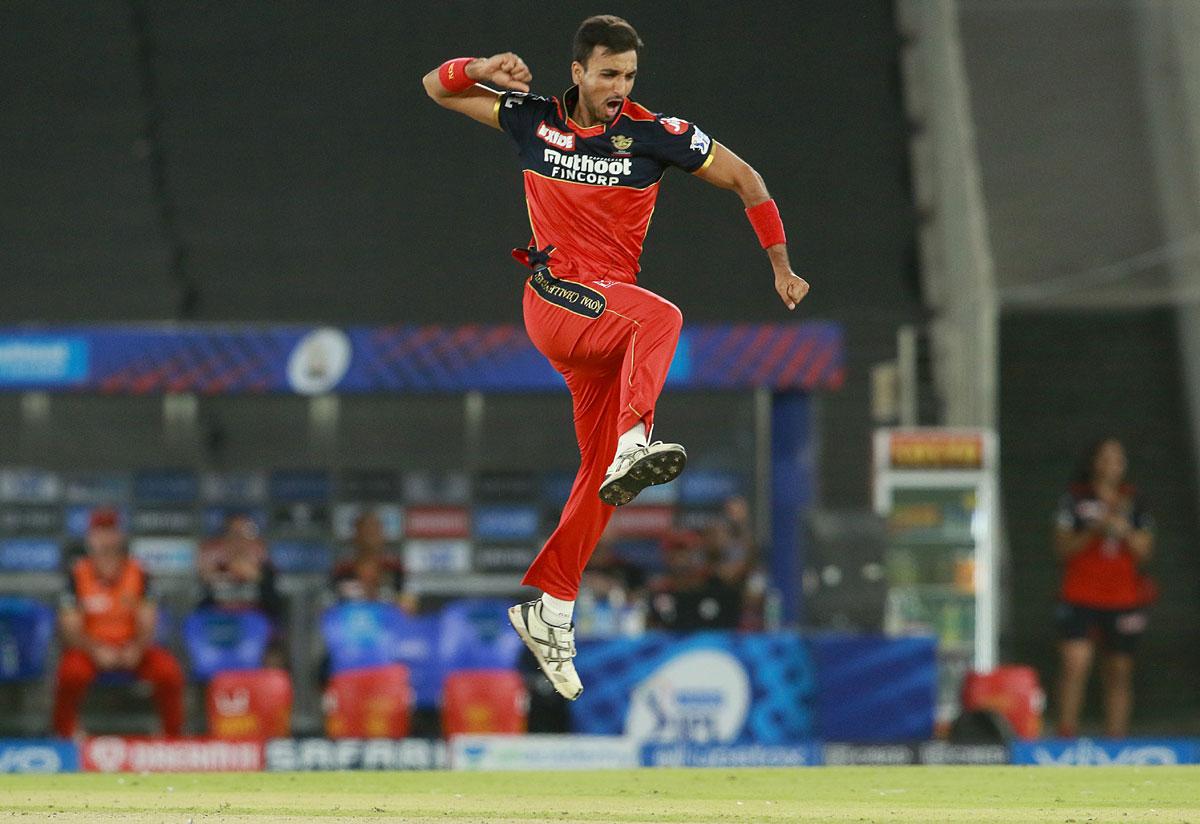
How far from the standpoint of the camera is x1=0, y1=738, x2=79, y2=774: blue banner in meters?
9.55

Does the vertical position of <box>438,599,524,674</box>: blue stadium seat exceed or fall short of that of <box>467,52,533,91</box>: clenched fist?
it falls short

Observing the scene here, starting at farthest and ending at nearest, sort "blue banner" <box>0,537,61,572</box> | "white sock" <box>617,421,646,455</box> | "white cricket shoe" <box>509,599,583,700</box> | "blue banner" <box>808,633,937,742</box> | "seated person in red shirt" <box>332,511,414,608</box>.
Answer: "blue banner" <box>0,537,61,572</box> → "seated person in red shirt" <box>332,511,414,608</box> → "blue banner" <box>808,633,937,742</box> → "white cricket shoe" <box>509,599,583,700</box> → "white sock" <box>617,421,646,455</box>

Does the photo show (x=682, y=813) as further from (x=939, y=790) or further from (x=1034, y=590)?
(x=1034, y=590)

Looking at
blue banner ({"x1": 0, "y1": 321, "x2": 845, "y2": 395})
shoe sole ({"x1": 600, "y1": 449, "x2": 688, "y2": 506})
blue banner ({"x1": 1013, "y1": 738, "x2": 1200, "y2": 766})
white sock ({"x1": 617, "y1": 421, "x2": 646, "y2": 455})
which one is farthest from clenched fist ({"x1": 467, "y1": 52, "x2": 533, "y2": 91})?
blue banner ({"x1": 0, "y1": 321, "x2": 845, "y2": 395})

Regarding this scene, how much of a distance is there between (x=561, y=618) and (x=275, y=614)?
5514mm

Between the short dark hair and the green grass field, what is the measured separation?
7.53ft

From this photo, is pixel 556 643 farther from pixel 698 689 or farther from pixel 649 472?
pixel 698 689

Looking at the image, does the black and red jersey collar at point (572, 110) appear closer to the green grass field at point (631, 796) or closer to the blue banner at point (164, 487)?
the green grass field at point (631, 796)

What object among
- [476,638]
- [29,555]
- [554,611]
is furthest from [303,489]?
[554,611]

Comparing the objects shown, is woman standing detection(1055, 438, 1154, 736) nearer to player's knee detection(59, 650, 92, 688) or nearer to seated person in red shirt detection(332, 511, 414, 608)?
seated person in red shirt detection(332, 511, 414, 608)

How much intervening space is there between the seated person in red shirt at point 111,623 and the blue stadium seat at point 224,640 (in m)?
0.50

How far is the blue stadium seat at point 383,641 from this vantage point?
1114 centimetres

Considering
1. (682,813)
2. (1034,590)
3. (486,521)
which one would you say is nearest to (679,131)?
(682,813)

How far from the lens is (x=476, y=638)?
11.5 meters
